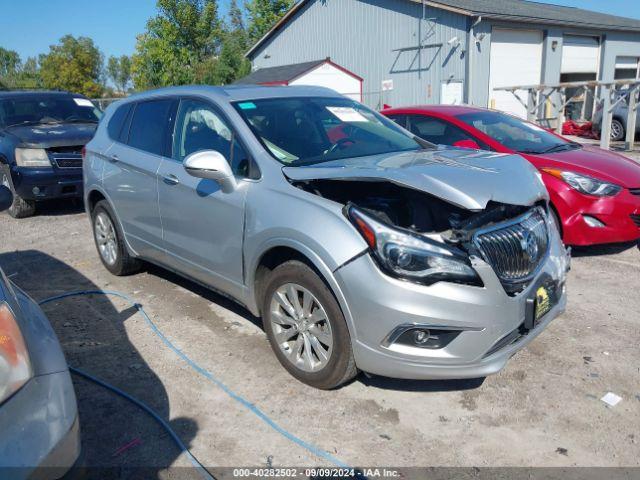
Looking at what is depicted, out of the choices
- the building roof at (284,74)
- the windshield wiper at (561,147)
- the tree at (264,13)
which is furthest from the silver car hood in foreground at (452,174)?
the tree at (264,13)

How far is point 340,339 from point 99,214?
3571 mm

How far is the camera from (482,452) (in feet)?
9.11

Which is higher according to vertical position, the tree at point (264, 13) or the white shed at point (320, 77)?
the tree at point (264, 13)

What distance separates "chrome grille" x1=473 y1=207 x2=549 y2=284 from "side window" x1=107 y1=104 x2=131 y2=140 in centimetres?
372

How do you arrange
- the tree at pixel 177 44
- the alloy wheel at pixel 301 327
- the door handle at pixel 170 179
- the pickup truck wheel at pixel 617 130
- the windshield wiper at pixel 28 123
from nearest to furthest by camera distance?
the alloy wheel at pixel 301 327, the door handle at pixel 170 179, the windshield wiper at pixel 28 123, the pickup truck wheel at pixel 617 130, the tree at pixel 177 44

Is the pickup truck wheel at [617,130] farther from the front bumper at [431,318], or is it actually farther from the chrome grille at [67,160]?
the front bumper at [431,318]

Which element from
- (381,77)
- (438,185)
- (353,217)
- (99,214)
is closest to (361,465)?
(353,217)

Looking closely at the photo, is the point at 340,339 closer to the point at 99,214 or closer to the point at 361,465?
the point at 361,465

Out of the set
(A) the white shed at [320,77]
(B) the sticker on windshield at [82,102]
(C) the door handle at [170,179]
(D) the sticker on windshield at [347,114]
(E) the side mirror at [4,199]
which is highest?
(A) the white shed at [320,77]

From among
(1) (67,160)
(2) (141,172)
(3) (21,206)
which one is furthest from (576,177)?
(3) (21,206)

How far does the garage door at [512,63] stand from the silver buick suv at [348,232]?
1748cm

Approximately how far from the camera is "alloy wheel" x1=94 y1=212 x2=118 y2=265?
17.7 feet

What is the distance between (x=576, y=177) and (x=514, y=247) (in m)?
2.77

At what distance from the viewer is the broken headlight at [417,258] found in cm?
278
